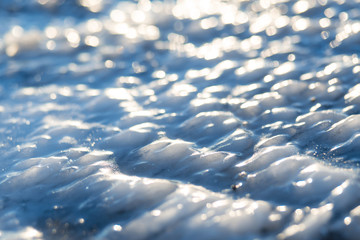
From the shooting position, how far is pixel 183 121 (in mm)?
1647

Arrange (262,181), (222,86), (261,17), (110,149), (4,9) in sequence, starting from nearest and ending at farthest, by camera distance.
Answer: (262,181) → (110,149) → (222,86) → (261,17) → (4,9)

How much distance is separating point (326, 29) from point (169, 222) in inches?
54.5

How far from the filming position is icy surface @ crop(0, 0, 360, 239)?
117cm

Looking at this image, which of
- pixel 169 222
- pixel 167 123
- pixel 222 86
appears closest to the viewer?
pixel 169 222

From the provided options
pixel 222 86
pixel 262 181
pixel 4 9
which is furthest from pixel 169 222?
pixel 4 9

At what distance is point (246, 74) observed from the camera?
190 cm

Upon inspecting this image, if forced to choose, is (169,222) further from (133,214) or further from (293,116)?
(293,116)

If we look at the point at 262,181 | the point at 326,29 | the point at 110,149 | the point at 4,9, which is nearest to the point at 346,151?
the point at 262,181

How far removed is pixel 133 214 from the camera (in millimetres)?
1196

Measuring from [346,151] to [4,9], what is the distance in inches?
90.9

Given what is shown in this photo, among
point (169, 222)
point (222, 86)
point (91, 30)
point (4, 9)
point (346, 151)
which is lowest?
point (169, 222)

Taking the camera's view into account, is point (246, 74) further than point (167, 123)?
Yes

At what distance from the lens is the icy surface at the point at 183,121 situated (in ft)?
3.83

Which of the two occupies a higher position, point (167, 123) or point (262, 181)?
point (167, 123)
